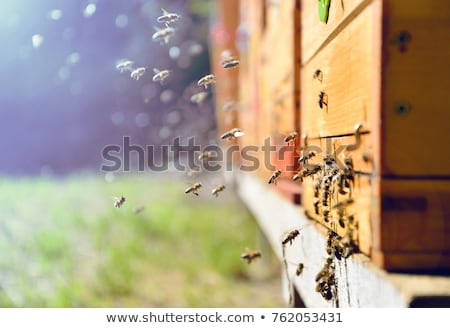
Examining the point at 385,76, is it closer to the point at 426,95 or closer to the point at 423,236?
the point at 426,95

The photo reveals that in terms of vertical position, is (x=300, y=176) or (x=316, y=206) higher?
(x=300, y=176)

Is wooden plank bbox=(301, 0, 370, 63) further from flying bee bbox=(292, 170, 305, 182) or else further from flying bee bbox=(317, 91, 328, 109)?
flying bee bbox=(292, 170, 305, 182)

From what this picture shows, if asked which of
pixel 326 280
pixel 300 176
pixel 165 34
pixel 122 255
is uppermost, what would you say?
pixel 165 34

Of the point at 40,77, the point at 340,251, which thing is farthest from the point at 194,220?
the point at 40,77

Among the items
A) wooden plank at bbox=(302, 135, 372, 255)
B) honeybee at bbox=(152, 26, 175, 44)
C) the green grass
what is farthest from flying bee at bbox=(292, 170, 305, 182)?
the green grass

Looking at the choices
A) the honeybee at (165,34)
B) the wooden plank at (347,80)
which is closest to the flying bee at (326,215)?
the wooden plank at (347,80)

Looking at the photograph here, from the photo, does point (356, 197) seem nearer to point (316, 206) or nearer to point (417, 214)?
point (417, 214)

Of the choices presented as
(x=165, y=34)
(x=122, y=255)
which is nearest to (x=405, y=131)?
(x=165, y=34)

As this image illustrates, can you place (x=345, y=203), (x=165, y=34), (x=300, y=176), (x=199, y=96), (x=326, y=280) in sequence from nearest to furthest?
(x=345, y=203)
(x=326, y=280)
(x=300, y=176)
(x=165, y=34)
(x=199, y=96)
